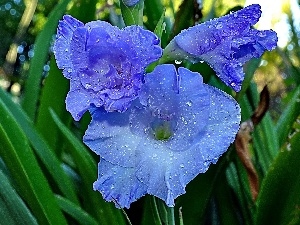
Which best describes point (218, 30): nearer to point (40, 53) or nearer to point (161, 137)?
point (161, 137)

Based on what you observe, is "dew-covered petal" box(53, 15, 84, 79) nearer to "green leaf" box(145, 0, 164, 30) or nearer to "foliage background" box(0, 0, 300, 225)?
"foliage background" box(0, 0, 300, 225)

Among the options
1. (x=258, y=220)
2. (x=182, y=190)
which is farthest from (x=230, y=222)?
(x=182, y=190)

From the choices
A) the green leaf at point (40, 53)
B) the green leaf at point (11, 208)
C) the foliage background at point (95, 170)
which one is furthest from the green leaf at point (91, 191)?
the green leaf at point (40, 53)

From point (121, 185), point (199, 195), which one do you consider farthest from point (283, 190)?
point (121, 185)

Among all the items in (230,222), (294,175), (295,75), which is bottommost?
(230,222)

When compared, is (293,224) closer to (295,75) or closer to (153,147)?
(153,147)

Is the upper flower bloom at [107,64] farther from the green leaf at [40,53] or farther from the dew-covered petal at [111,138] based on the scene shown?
the green leaf at [40,53]
